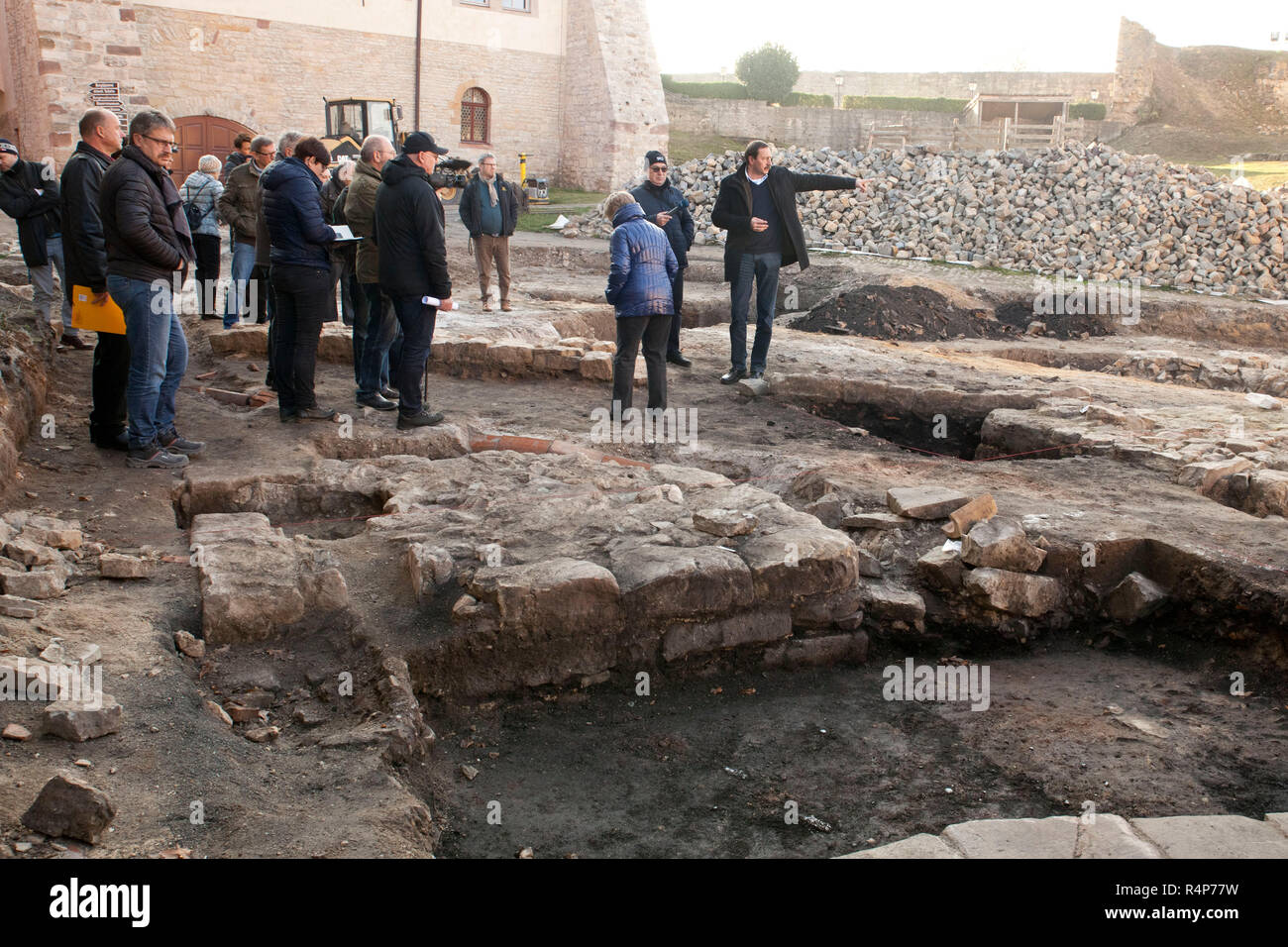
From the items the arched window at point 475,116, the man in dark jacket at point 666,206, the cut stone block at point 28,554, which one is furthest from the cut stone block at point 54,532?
the arched window at point 475,116

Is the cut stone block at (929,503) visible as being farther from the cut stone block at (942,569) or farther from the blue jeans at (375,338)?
the blue jeans at (375,338)

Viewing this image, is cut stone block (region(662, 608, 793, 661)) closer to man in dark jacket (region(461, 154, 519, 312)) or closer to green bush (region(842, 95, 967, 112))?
man in dark jacket (region(461, 154, 519, 312))

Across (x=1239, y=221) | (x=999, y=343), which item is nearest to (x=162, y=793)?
(x=999, y=343)

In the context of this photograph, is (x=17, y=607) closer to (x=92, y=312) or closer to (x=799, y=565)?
(x=92, y=312)

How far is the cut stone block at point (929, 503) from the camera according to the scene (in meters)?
5.75

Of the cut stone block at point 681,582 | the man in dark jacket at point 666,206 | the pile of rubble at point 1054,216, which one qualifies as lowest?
the cut stone block at point 681,582

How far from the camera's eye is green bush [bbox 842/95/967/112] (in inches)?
1526

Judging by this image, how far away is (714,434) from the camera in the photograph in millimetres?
7809

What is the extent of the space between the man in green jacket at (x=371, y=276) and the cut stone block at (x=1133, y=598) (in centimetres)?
503

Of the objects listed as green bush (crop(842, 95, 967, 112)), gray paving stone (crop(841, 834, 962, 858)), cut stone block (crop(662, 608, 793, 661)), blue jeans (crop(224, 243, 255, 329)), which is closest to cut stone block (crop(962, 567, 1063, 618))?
cut stone block (crop(662, 608, 793, 661))

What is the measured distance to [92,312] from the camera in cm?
569

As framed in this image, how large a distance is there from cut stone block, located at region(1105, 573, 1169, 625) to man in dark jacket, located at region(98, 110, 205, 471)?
530cm
